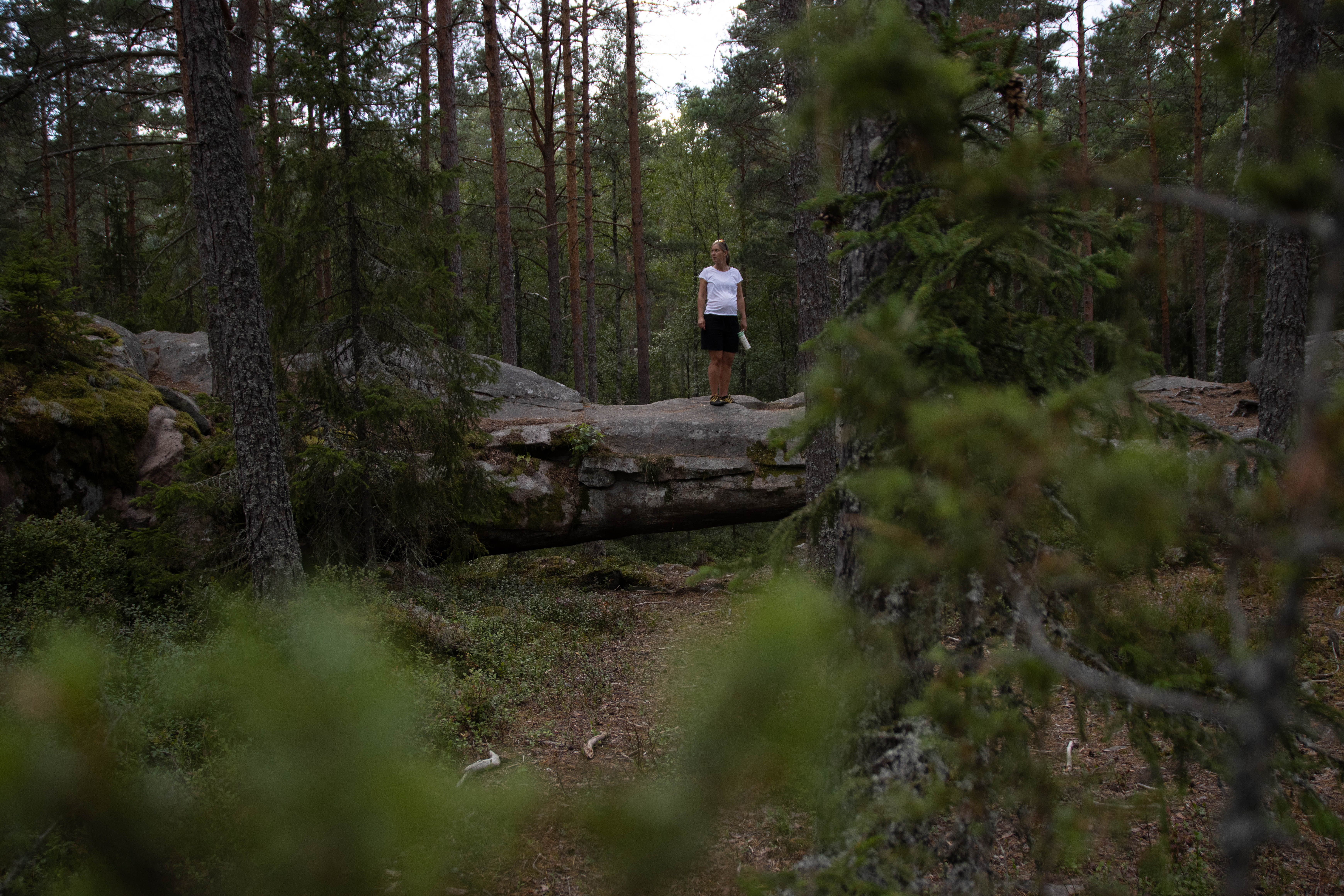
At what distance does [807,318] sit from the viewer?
8.18 m

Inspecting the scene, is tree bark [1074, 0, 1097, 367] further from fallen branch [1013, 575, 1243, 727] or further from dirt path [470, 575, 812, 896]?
fallen branch [1013, 575, 1243, 727]

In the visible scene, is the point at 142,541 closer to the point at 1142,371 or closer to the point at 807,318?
the point at 807,318

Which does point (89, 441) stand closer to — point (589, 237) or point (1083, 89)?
point (589, 237)

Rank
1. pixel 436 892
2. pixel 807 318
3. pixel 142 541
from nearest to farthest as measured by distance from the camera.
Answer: pixel 436 892
pixel 142 541
pixel 807 318

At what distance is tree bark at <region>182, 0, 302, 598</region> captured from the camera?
5.65 meters

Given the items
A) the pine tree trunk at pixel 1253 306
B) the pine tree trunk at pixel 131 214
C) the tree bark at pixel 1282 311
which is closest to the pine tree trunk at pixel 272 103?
the pine tree trunk at pixel 131 214

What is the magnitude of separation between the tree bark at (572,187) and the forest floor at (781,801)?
11979mm

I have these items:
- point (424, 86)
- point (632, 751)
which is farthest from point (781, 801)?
point (424, 86)

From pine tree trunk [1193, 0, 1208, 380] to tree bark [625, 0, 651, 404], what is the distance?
10230 mm

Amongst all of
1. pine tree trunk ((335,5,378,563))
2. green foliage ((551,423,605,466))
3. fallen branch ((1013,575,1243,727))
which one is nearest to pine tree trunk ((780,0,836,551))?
green foliage ((551,423,605,466))

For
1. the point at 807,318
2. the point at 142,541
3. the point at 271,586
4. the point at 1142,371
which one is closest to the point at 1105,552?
the point at 1142,371

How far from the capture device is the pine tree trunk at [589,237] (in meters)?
17.5

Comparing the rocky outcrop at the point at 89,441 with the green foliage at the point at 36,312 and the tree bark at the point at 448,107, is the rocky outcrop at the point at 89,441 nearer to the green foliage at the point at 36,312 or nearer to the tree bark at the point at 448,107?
the green foliage at the point at 36,312

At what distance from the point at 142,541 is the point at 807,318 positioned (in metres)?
6.80
